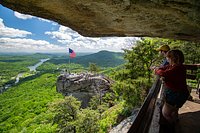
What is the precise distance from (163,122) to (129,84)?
56.6 ft

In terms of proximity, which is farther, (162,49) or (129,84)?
(129,84)

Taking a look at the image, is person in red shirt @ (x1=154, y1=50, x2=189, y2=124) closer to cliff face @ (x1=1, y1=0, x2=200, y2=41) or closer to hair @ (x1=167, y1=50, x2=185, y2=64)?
hair @ (x1=167, y1=50, x2=185, y2=64)

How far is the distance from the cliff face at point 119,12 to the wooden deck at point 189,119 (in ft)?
6.93

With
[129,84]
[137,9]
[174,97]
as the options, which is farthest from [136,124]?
[129,84]

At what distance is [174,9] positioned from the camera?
344 cm

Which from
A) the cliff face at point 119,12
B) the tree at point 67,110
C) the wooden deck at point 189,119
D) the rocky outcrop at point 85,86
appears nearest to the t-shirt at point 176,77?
the cliff face at point 119,12

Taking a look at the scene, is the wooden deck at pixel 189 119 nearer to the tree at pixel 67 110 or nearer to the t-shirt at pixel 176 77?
the t-shirt at pixel 176 77

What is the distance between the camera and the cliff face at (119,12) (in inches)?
133

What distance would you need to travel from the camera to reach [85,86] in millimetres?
50156

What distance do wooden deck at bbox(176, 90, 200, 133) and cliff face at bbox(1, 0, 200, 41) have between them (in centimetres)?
211

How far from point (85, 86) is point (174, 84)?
1841 inches

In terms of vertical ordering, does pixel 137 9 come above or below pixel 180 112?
above

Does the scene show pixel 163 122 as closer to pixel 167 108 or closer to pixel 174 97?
pixel 167 108

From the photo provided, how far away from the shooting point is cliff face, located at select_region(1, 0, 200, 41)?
338 cm
